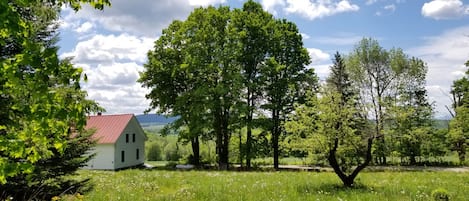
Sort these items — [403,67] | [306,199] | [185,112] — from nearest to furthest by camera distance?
[306,199] → [185,112] → [403,67]

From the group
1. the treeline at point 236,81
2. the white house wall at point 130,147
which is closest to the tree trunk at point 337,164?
the treeline at point 236,81

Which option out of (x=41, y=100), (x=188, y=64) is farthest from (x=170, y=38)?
(x=41, y=100)

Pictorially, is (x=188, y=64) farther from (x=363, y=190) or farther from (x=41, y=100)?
(x=41, y=100)

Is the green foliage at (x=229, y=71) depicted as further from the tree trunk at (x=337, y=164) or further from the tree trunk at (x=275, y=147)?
the tree trunk at (x=337, y=164)

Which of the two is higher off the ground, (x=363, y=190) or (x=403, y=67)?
(x=403, y=67)

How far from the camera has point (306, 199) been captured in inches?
539

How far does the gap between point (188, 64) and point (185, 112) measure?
6065 mm

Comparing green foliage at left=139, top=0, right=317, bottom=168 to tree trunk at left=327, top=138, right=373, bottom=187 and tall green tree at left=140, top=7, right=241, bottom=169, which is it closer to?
tall green tree at left=140, top=7, right=241, bottom=169

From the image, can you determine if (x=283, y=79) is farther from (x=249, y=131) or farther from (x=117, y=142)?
(x=117, y=142)

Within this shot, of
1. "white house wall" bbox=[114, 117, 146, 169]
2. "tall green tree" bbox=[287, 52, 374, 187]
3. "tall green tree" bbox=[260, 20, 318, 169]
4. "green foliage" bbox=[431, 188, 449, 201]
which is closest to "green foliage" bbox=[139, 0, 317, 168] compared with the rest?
"tall green tree" bbox=[260, 20, 318, 169]

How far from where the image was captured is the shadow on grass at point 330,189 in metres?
15.6

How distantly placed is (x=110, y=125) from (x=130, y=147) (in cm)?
462

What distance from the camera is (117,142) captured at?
2084 inches

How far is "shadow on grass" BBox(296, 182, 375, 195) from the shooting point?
15566mm
